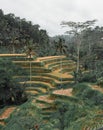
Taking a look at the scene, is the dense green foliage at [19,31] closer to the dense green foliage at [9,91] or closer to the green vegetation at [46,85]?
the green vegetation at [46,85]

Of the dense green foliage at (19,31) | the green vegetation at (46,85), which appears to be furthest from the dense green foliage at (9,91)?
the dense green foliage at (19,31)

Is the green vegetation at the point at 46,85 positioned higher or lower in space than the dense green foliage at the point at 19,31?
lower

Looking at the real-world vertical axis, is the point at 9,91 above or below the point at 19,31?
below

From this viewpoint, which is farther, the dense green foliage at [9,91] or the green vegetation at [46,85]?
the dense green foliage at [9,91]

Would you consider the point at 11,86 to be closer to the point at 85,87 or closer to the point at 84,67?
the point at 85,87

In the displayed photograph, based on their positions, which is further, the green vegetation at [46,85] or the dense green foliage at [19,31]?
the dense green foliage at [19,31]

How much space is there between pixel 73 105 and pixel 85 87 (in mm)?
6826

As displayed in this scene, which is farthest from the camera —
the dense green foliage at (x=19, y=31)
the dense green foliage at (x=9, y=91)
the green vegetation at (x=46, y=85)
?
the dense green foliage at (x=19, y=31)

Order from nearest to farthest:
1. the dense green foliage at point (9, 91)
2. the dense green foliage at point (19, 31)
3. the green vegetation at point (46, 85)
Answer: the green vegetation at point (46, 85), the dense green foliage at point (9, 91), the dense green foliage at point (19, 31)

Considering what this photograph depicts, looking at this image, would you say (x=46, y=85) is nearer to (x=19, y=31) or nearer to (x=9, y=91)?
(x=9, y=91)

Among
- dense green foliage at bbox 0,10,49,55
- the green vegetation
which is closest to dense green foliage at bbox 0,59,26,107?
the green vegetation

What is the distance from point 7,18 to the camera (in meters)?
83.9

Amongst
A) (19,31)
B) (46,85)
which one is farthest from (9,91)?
(19,31)

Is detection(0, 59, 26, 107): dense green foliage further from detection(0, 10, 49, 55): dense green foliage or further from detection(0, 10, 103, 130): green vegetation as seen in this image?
detection(0, 10, 49, 55): dense green foliage
